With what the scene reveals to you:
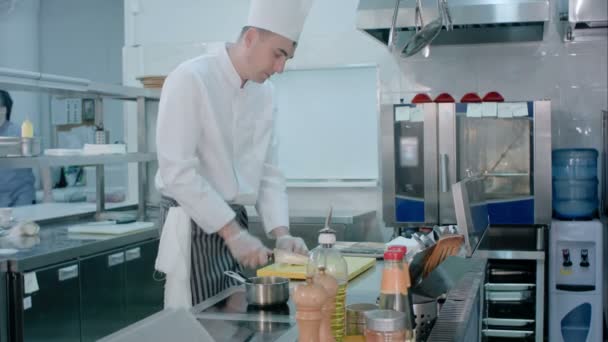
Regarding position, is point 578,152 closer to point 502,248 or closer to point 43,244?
point 502,248

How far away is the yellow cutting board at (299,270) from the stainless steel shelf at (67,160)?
1.90 metres

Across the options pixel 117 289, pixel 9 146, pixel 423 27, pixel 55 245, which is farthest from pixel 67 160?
pixel 423 27

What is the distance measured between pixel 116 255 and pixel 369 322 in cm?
299

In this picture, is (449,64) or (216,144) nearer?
(216,144)

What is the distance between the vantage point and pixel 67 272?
3580 millimetres

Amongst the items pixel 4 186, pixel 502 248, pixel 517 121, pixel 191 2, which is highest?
pixel 191 2

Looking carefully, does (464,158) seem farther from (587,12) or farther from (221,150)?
(221,150)

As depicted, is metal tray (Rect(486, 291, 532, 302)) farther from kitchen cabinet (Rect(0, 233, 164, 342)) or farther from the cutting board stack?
the cutting board stack

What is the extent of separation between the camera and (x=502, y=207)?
4.43 m

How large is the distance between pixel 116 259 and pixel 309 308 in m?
2.95

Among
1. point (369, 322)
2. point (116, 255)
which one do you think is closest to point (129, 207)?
point (116, 255)

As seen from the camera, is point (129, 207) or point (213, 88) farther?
point (129, 207)

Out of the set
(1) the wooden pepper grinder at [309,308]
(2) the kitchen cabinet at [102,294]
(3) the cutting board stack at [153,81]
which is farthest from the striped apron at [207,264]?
(3) the cutting board stack at [153,81]

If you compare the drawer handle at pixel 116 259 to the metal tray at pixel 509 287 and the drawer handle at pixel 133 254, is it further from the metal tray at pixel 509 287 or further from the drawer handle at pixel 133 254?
the metal tray at pixel 509 287
